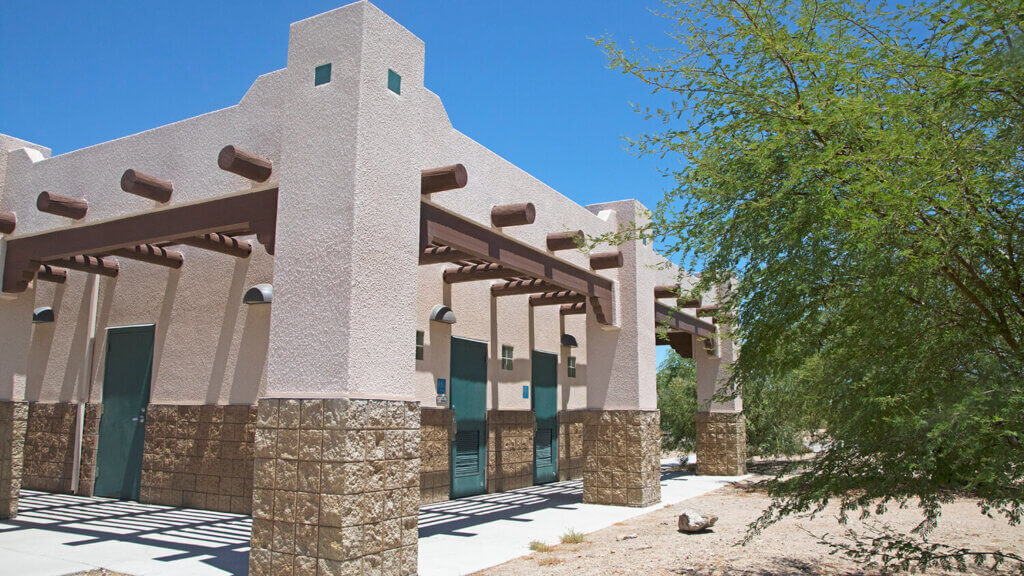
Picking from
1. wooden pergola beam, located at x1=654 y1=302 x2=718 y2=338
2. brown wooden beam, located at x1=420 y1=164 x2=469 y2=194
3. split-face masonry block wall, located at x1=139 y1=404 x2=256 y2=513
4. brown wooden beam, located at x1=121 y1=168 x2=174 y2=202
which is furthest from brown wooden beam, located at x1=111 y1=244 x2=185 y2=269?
wooden pergola beam, located at x1=654 y1=302 x2=718 y2=338

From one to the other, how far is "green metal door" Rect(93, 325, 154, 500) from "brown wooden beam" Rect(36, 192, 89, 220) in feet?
7.84

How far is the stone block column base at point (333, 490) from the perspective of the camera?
21.6ft

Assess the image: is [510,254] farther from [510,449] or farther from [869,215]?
[869,215]

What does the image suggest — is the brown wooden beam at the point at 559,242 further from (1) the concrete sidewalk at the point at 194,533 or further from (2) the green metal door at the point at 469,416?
(1) the concrete sidewalk at the point at 194,533

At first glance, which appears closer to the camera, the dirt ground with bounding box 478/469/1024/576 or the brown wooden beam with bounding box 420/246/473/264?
the dirt ground with bounding box 478/469/1024/576

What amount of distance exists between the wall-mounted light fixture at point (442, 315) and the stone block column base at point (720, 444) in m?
10.4

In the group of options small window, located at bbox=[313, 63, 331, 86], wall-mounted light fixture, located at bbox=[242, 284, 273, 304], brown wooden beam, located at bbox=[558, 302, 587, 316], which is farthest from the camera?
brown wooden beam, located at bbox=[558, 302, 587, 316]


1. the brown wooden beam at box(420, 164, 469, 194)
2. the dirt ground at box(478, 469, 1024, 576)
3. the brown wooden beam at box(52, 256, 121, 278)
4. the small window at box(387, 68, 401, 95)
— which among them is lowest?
the dirt ground at box(478, 469, 1024, 576)

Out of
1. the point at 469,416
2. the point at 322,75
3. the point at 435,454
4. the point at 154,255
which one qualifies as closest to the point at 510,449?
the point at 469,416

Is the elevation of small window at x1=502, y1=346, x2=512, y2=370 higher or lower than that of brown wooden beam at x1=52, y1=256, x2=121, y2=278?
lower

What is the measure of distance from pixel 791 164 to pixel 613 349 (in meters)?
8.50

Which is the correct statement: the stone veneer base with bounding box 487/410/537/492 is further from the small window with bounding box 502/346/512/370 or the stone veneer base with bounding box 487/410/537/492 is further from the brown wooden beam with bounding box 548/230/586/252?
the brown wooden beam with bounding box 548/230/586/252

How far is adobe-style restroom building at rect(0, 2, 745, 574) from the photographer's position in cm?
698

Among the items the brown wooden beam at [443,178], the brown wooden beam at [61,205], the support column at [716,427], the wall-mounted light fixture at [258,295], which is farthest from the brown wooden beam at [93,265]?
the support column at [716,427]
